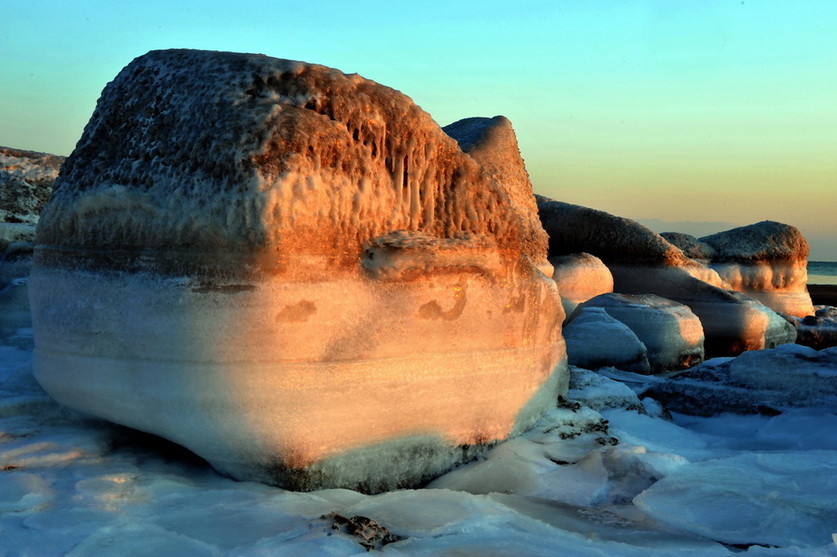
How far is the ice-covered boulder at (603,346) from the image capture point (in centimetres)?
504

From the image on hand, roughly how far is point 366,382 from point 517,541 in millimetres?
686

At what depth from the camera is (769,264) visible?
11148 millimetres

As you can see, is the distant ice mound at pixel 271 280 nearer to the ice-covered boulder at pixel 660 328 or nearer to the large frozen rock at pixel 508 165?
the large frozen rock at pixel 508 165

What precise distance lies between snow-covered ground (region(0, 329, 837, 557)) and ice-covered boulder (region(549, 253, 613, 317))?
404 centimetres

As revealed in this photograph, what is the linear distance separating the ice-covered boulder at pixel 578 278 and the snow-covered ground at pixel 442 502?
4.04 m

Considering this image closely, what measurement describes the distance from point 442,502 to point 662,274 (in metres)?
6.71

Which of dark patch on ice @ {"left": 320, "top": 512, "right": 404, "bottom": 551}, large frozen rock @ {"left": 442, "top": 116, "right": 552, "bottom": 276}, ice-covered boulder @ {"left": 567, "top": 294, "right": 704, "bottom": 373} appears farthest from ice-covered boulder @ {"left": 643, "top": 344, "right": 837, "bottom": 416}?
dark patch on ice @ {"left": 320, "top": 512, "right": 404, "bottom": 551}

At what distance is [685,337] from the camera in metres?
6.23

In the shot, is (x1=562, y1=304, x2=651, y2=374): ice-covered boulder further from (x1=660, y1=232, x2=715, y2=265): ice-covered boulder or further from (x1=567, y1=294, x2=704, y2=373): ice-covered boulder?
(x1=660, y1=232, x2=715, y2=265): ice-covered boulder

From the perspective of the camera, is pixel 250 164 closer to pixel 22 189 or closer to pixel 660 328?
pixel 22 189

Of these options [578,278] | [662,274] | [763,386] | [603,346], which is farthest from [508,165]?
[662,274]

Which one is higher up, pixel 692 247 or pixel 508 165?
pixel 508 165

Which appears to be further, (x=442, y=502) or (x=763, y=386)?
(x=763, y=386)

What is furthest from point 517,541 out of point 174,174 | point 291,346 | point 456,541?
point 174,174
